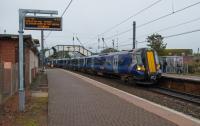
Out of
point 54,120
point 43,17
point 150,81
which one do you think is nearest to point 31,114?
point 54,120

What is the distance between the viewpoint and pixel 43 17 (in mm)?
16500

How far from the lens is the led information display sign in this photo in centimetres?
1589

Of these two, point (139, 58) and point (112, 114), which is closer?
point (112, 114)

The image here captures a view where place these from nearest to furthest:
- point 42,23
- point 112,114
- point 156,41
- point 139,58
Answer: point 112,114 < point 42,23 < point 139,58 < point 156,41

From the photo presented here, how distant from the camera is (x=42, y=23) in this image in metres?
16.4

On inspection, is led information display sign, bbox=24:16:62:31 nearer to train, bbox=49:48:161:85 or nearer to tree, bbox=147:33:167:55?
train, bbox=49:48:161:85

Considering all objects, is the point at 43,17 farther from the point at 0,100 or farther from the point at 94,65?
the point at 94,65

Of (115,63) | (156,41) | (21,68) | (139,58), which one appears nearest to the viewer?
(21,68)

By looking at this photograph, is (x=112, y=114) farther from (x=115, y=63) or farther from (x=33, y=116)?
(x=115, y=63)

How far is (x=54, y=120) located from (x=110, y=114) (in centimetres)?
190

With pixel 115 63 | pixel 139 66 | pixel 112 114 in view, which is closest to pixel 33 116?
pixel 112 114

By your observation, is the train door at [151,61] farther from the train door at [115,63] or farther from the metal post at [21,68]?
the metal post at [21,68]

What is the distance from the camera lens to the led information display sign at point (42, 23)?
15891mm

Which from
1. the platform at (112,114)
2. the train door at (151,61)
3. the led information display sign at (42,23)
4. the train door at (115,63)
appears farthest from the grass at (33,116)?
the train door at (115,63)
